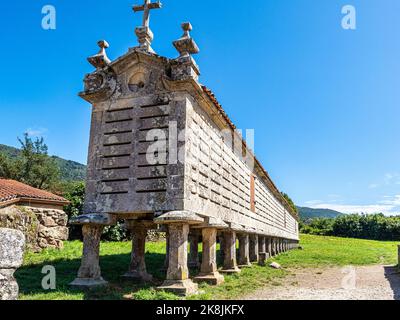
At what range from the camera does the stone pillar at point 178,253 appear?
675 cm

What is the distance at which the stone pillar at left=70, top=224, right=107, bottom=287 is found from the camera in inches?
283

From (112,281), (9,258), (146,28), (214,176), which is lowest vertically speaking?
(112,281)

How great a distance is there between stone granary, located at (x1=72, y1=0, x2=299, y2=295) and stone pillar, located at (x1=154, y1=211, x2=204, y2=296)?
2 centimetres

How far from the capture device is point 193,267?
12.3m

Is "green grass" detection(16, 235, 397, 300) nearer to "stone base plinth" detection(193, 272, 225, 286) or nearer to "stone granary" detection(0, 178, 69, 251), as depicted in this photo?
"stone base plinth" detection(193, 272, 225, 286)

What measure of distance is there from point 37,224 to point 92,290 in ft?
23.7

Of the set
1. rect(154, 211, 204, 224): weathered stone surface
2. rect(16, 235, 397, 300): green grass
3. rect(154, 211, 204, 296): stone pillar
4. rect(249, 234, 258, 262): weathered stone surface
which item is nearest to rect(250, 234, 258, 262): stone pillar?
rect(249, 234, 258, 262): weathered stone surface

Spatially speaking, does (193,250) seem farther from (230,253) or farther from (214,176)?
(214,176)

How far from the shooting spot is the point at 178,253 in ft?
23.0

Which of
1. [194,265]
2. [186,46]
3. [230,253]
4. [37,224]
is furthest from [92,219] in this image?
[37,224]

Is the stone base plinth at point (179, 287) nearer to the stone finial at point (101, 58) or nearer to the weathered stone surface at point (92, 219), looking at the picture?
the weathered stone surface at point (92, 219)
